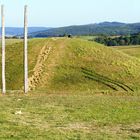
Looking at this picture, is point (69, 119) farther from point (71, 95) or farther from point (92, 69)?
point (92, 69)

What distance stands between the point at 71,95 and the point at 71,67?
15.6 m

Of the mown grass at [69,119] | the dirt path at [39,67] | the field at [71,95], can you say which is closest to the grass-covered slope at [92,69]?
the field at [71,95]

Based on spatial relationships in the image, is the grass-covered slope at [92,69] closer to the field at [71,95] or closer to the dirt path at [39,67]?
the field at [71,95]

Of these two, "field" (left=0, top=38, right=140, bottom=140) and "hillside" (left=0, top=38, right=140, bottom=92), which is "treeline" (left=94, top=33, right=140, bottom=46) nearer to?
"hillside" (left=0, top=38, right=140, bottom=92)

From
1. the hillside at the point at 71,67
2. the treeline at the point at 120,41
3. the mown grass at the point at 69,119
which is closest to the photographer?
the mown grass at the point at 69,119

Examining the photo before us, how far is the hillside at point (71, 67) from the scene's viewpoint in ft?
125

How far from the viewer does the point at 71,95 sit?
26.6m

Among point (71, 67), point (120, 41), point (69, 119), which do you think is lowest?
point (120, 41)

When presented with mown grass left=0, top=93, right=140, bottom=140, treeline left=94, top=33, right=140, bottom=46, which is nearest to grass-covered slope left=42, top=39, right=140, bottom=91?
mown grass left=0, top=93, right=140, bottom=140

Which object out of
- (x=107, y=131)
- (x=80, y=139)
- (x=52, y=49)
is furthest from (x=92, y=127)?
(x=52, y=49)

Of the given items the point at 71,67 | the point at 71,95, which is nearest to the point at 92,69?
the point at 71,67

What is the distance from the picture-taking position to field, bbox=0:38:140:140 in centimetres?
1455

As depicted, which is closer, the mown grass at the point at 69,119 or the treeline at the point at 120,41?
the mown grass at the point at 69,119

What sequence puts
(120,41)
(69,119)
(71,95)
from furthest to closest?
(120,41)
(71,95)
(69,119)
